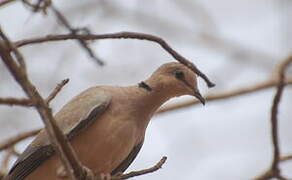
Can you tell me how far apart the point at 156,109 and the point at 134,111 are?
0.20 m

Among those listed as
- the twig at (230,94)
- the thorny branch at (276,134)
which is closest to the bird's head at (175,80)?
the twig at (230,94)

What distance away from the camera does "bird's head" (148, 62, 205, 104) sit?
3.37 metres

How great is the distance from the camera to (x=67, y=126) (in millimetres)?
3168

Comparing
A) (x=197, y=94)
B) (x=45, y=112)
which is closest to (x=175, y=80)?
(x=197, y=94)

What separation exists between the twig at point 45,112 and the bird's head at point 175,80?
1424 mm

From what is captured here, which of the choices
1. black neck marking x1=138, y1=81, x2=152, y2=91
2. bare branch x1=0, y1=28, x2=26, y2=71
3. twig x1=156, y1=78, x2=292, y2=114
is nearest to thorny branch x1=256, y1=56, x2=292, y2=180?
twig x1=156, y1=78, x2=292, y2=114

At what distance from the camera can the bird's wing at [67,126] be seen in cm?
310

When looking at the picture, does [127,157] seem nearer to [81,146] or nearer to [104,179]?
[81,146]

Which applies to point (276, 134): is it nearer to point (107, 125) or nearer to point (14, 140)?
point (107, 125)

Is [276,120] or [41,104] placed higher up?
[41,104]

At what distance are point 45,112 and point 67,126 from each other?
1.52 meters

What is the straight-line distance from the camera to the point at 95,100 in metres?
3.32

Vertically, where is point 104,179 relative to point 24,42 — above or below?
below

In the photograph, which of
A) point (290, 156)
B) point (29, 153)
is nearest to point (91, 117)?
point (29, 153)
